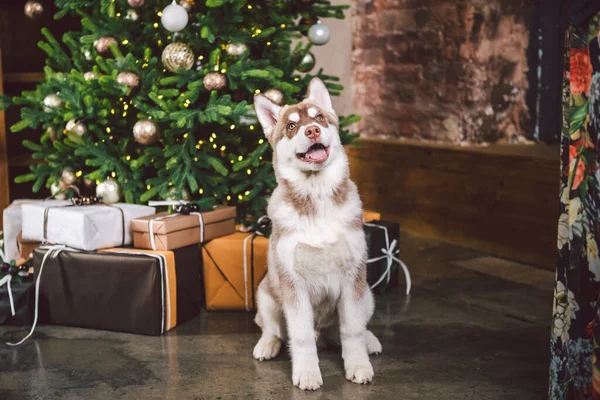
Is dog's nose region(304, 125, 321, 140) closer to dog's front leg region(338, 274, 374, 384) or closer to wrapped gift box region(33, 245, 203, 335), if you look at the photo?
dog's front leg region(338, 274, 374, 384)

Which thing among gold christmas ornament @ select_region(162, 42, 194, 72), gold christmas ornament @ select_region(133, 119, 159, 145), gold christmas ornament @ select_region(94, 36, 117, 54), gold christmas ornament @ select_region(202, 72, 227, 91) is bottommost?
gold christmas ornament @ select_region(133, 119, 159, 145)

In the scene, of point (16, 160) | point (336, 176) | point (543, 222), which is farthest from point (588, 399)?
point (16, 160)

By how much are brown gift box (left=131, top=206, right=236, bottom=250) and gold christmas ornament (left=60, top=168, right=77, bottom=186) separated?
24.7 inches

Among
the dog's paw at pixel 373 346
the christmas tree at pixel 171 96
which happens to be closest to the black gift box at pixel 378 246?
the christmas tree at pixel 171 96

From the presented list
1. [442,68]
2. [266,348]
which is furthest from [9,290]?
[442,68]

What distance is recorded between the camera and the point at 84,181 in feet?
11.6

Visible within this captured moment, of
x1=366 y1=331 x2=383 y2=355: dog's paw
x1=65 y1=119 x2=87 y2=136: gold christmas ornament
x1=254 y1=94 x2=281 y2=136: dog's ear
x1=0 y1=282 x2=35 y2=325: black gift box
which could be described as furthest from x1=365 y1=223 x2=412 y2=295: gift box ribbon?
x1=0 y1=282 x2=35 y2=325: black gift box

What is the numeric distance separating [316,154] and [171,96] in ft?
3.61

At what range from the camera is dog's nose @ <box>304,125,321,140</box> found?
228 centimetres

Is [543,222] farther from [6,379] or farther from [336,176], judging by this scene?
[6,379]

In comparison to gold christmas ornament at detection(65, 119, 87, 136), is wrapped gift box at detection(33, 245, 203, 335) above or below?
below

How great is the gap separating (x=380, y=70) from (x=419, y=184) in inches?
38.7

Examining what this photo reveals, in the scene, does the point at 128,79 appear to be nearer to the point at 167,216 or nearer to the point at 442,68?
the point at 167,216

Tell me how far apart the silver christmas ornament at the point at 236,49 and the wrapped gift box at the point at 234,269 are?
828 millimetres
